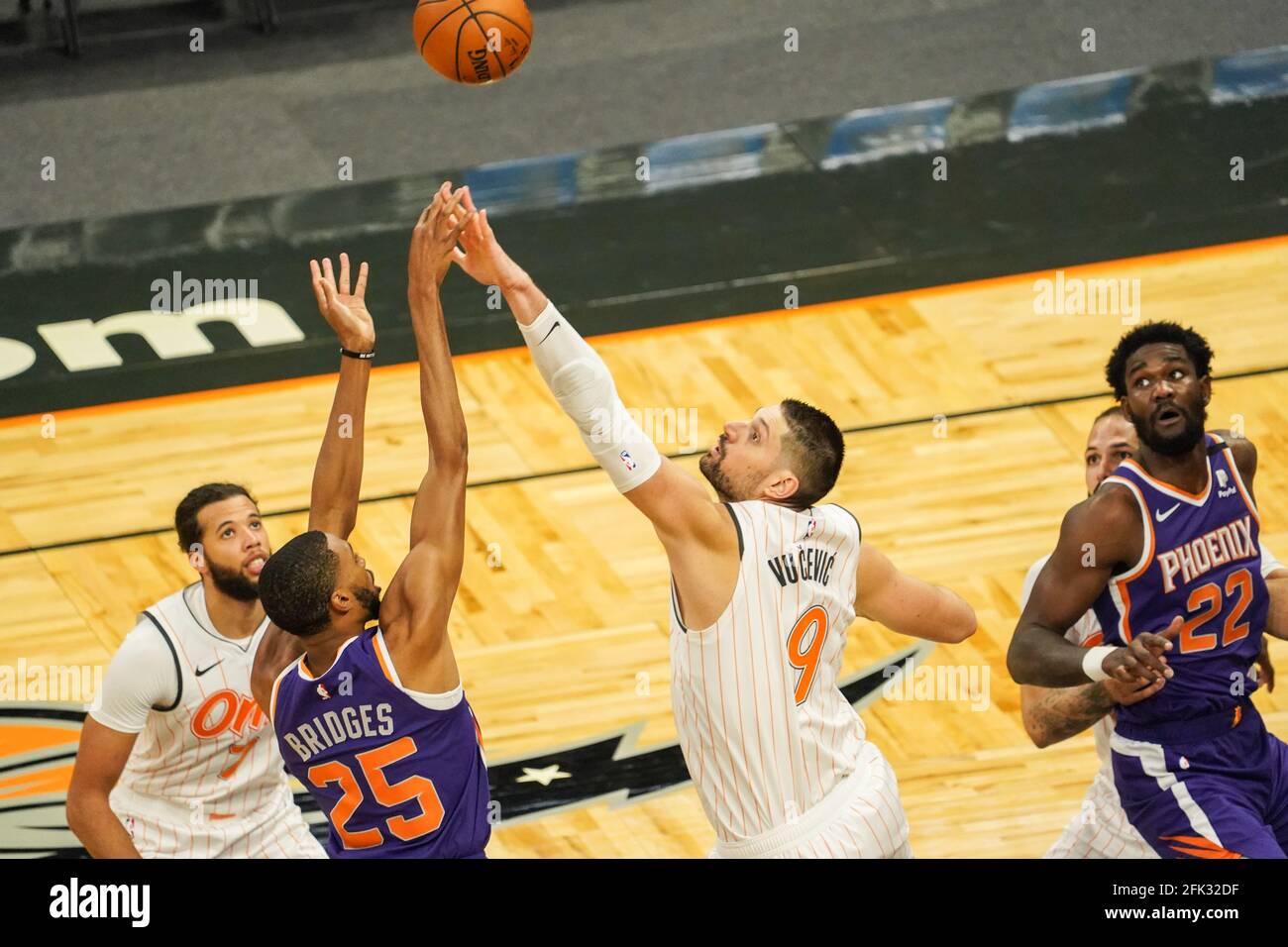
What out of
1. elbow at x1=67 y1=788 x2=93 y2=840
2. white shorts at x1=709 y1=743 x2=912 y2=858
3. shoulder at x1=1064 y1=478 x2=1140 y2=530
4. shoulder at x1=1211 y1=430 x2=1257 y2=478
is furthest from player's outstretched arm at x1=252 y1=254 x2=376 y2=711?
shoulder at x1=1211 y1=430 x2=1257 y2=478

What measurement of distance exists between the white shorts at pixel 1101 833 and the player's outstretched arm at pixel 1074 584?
0.60 meters

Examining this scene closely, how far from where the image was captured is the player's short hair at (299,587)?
17.1 feet

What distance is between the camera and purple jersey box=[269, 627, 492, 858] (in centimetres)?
526

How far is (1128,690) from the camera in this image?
18.2 feet

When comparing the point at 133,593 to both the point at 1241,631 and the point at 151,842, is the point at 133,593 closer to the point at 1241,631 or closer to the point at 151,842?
the point at 151,842

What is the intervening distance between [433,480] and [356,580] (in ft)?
1.15

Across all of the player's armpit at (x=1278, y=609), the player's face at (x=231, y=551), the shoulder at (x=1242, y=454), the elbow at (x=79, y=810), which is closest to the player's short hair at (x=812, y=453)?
the shoulder at (x=1242, y=454)

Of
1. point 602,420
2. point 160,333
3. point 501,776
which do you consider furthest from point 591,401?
point 160,333

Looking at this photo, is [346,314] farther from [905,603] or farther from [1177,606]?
[1177,606]

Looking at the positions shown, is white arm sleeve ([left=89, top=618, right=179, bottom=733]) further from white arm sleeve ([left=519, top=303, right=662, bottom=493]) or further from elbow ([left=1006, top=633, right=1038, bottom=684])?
elbow ([left=1006, top=633, right=1038, bottom=684])

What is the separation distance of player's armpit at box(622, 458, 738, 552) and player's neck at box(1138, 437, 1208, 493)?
55.8 inches
